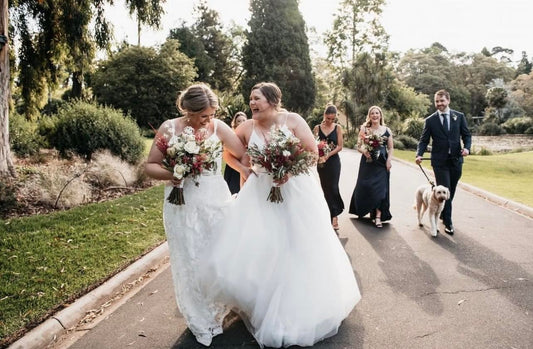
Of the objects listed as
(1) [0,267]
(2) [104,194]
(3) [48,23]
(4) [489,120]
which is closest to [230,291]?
(1) [0,267]

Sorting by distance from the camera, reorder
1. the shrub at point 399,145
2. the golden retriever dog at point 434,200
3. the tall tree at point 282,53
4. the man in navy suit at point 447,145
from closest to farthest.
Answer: the golden retriever dog at point 434,200
the man in navy suit at point 447,145
the shrub at point 399,145
the tall tree at point 282,53

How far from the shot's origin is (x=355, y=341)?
3699 millimetres

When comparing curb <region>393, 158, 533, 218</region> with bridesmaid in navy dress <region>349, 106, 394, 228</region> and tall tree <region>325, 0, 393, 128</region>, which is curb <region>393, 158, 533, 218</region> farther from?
tall tree <region>325, 0, 393, 128</region>

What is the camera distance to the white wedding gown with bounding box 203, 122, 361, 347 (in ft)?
12.0

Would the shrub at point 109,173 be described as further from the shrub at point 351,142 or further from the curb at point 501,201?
the shrub at point 351,142

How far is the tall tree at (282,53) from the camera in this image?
46.1 meters

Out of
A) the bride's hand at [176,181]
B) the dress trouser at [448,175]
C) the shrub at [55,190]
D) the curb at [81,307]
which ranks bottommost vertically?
the curb at [81,307]

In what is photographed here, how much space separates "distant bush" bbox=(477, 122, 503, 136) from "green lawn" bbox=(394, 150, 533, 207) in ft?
98.6

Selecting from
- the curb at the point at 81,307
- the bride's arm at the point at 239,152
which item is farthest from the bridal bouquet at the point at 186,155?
the curb at the point at 81,307

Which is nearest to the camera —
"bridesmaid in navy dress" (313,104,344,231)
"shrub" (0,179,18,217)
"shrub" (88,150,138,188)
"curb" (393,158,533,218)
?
"bridesmaid in navy dress" (313,104,344,231)

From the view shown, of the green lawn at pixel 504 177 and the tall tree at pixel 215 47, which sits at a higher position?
the tall tree at pixel 215 47

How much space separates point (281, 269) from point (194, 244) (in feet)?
2.97

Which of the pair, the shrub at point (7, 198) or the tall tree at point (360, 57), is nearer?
the shrub at point (7, 198)

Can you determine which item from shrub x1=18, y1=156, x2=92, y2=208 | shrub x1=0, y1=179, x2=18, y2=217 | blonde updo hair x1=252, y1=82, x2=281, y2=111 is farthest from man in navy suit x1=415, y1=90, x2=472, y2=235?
shrub x1=0, y1=179, x2=18, y2=217
